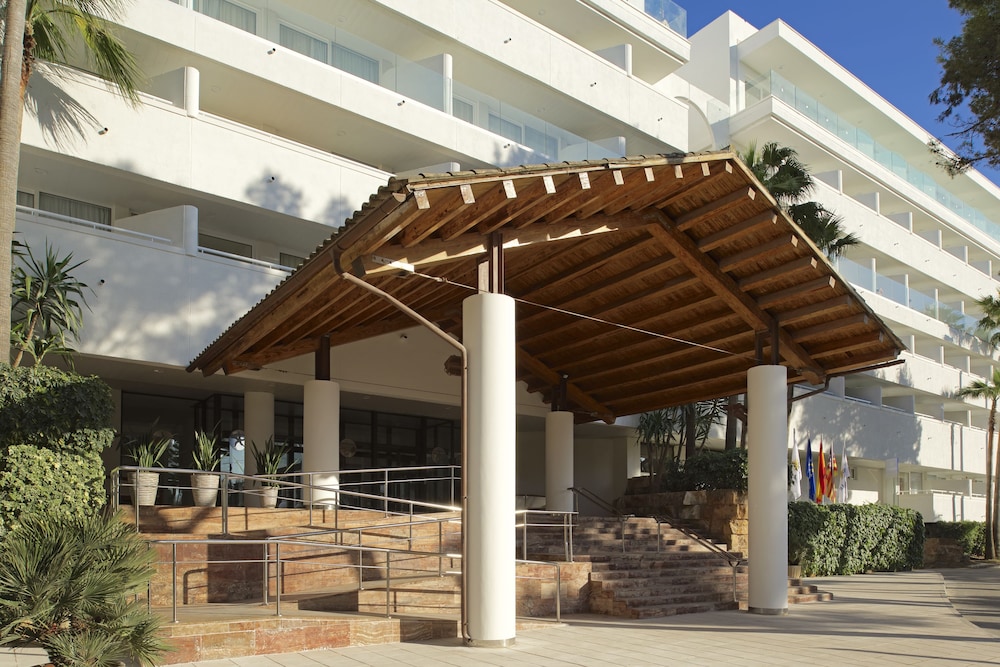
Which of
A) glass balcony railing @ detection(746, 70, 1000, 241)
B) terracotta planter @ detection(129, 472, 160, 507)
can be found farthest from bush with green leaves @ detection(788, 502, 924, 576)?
glass balcony railing @ detection(746, 70, 1000, 241)

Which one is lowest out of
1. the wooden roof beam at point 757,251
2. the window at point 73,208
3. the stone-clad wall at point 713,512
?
the stone-clad wall at point 713,512

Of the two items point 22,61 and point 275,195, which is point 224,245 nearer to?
point 275,195

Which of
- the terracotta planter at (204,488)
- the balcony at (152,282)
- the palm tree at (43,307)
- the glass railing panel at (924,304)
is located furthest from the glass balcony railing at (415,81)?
the glass railing panel at (924,304)

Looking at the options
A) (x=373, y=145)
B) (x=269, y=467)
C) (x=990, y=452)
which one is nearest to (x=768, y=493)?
(x=269, y=467)

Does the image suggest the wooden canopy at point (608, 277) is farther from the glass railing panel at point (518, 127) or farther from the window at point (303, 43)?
the window at point (303, 43)

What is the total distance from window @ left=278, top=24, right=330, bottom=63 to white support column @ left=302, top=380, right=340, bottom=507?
9.47 m

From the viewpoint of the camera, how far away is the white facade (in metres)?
17.1

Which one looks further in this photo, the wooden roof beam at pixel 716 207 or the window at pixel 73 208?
the window at pixel 73 208

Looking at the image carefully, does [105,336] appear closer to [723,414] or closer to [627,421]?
[627,421]

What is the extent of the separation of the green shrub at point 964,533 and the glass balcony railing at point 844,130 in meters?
16.2

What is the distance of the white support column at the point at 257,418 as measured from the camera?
64.3ft

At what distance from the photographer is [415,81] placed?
79.2ft

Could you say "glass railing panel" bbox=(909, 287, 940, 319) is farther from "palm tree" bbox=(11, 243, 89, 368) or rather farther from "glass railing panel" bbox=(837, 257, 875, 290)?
"palm tree" bbox=(11, 243, 89, 368)

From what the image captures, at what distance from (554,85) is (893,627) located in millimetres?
18640
